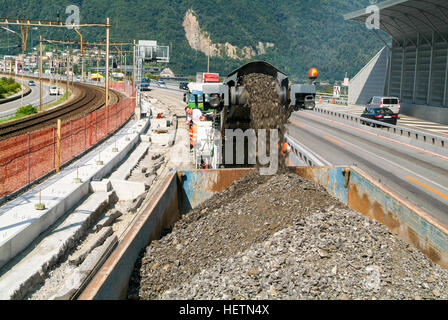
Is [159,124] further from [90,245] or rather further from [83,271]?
[83,271]

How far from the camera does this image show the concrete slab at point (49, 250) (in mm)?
8703

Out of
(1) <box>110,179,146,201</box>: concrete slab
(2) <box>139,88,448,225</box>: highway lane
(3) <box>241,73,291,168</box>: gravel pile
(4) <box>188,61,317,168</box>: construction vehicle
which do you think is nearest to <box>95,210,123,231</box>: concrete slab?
(1) <box>110,179,146,201</box>: concrete slab

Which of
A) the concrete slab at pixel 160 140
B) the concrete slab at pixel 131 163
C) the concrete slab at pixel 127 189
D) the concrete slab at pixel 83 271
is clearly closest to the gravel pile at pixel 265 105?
the concrete slab at pixel 83 271

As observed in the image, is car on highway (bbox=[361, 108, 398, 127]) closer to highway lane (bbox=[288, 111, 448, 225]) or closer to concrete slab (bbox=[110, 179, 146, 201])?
highway lane (bbox=[288, 111, 448, 225])

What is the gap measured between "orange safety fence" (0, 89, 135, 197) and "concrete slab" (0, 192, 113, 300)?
220 centimetres

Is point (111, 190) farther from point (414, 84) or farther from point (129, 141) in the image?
point (414, 84)

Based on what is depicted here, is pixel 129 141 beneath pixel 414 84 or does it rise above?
beneath

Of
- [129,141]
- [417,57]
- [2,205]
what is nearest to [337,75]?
[417,57]

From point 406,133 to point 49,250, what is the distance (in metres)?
25.5

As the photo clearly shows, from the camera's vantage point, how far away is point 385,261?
5910mm

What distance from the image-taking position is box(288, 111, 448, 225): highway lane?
15534 millimetres

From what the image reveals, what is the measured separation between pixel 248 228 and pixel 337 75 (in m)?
176

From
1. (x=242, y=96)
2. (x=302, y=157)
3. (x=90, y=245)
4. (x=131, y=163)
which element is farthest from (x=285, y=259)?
(x=131, y=163)

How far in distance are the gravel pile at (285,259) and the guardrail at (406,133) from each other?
749 inches
